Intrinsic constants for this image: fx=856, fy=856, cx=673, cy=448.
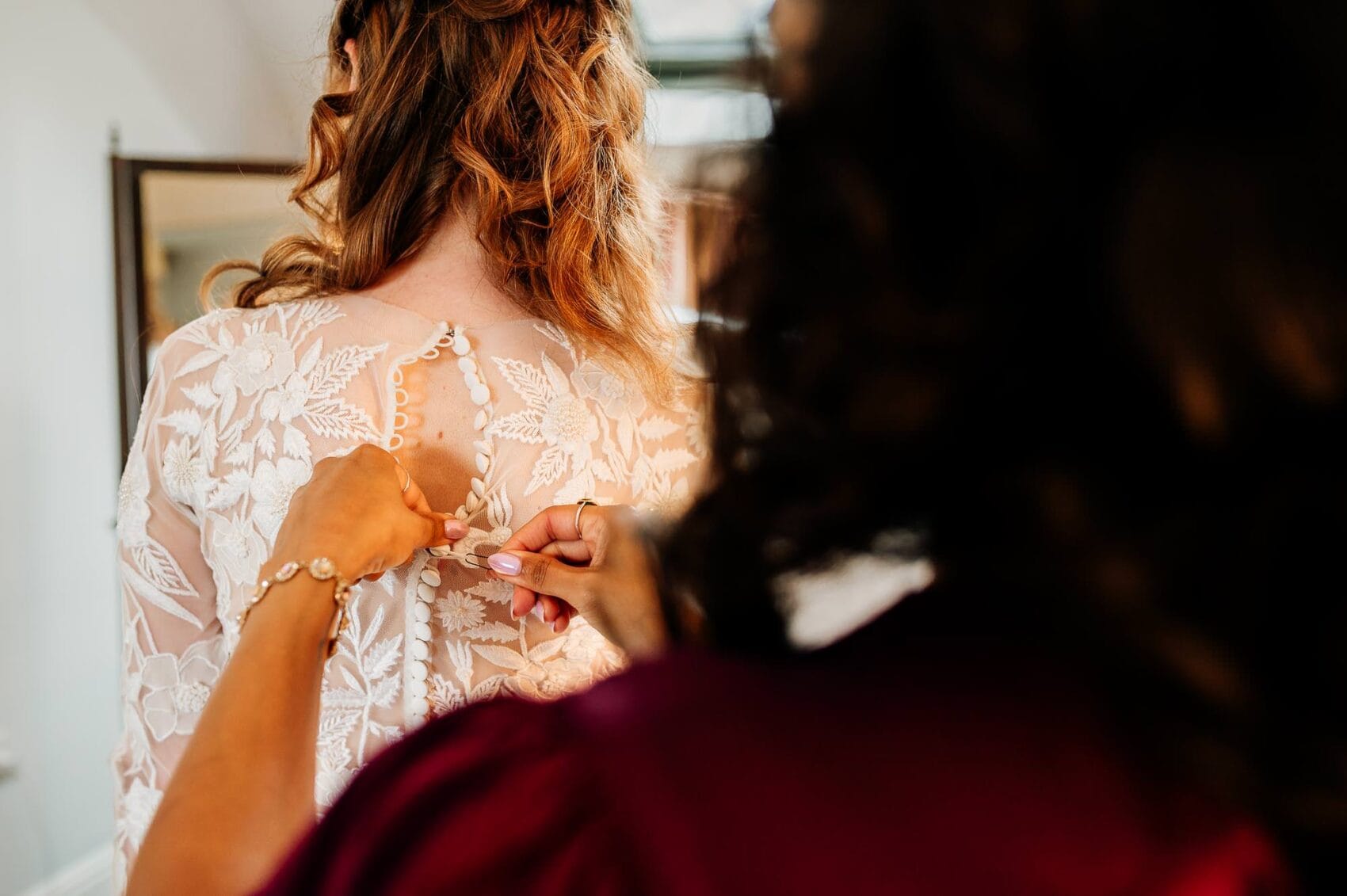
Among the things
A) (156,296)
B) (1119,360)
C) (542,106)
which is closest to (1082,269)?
(1119,360)

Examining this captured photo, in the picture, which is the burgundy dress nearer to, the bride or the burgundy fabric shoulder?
the burgundy fabric shoulder

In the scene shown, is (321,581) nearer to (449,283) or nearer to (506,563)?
(506,563)

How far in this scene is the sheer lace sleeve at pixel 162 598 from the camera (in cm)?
82

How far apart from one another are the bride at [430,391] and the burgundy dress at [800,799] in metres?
0.44

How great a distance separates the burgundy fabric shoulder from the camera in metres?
0.30

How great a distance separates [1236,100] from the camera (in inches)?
10.7

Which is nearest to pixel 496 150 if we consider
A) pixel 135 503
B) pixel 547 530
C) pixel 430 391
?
pixel 430 391

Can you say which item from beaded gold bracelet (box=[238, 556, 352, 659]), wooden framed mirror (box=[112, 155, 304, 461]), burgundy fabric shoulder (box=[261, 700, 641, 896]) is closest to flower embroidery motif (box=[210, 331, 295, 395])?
beaded gold bracelet (box=[238, 556, 352, 659])

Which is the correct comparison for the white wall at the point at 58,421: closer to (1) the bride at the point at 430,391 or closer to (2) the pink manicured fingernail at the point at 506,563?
(1) the bride at the point at 430,391

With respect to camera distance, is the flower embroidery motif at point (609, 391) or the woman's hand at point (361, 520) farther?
the flower embroidery motif at point (609, 391)

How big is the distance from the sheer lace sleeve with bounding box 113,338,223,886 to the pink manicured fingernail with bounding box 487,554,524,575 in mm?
306

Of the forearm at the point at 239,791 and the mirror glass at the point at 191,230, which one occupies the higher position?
the mirror glass at the point at 191,230

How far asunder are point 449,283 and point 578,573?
0.31 meters

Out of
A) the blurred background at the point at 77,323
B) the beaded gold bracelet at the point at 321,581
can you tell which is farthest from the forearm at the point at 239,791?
the blurred background at the point at 77,323
